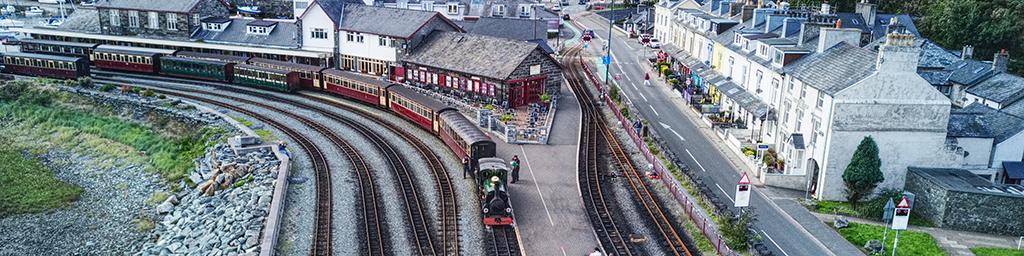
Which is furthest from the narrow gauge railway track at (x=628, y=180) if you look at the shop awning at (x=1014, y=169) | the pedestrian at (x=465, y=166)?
the shop awning at (x=1014, y=169)

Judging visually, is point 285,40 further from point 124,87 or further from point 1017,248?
point 1017,248

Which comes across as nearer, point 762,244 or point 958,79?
point 762,244

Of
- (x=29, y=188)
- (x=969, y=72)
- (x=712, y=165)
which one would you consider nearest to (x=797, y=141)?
(x=712, y=165)

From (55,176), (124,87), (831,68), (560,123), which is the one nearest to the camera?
(831,68)

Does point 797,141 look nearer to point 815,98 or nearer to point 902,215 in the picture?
point 815,98

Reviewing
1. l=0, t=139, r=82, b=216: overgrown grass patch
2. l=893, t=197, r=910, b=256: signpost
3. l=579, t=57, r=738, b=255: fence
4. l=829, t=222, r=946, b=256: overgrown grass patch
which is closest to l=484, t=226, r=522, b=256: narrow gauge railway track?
l=579, t=57, r=738, b=255: fence

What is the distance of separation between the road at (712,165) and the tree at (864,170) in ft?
8.75

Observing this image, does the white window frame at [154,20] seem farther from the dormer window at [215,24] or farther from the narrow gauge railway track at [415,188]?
the narrow gauge railway track at [415,188]

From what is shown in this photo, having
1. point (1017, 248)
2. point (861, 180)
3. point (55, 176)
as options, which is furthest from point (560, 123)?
point (55, 176)

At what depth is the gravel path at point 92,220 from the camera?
36.3m

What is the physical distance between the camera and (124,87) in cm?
6312

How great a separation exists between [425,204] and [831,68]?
71.8 ft

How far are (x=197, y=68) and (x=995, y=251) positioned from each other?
58.6 metres

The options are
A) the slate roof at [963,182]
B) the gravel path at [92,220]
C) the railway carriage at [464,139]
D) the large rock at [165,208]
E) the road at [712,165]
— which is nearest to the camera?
the road at [712,165]
